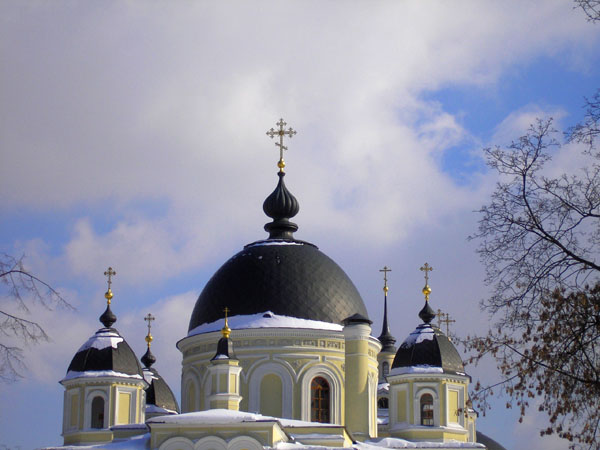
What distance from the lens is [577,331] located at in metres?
10.2

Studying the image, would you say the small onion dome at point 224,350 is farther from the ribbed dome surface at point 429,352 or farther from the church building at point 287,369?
the ribbed dome surface at point 429,352

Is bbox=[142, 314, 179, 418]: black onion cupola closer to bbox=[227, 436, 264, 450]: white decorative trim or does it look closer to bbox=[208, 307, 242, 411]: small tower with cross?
bbox=[208, 307, 242, 411]: small tower with cross

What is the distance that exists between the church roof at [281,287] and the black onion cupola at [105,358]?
8.14 feet

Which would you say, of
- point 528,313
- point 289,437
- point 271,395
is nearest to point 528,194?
point 528,313

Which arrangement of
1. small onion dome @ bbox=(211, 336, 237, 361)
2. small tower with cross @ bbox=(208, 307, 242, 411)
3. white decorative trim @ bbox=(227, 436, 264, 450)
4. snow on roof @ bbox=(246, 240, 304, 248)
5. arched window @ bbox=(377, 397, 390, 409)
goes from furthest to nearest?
arched window @ bbox=(377, 397, 390, 409)
snow on roof @ bbox=(246, 240, 304, 248)
small onion dome @ bbox=(211, 336, 237, 361)
small tower with cross @ bbox=(208, 307, 242, 411)
white decorative trim @ bbox=(227, 436, 264, 450)

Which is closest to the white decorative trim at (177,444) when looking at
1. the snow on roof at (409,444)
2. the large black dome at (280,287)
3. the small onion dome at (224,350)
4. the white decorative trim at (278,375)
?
the small onion dome at (224,350)

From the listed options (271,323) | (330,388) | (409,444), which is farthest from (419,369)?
(271,323)

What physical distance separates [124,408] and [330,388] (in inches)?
229

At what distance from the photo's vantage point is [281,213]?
34562mm

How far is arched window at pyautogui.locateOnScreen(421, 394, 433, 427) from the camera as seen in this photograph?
101 feet

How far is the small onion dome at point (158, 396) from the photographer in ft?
115

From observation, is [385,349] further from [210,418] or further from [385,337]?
[210,418]


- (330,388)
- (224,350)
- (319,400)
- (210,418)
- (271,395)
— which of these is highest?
(224,350)

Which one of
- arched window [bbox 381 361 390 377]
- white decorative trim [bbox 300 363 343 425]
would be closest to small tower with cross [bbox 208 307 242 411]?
white decorative trim [bbox 300 363 343 425]
